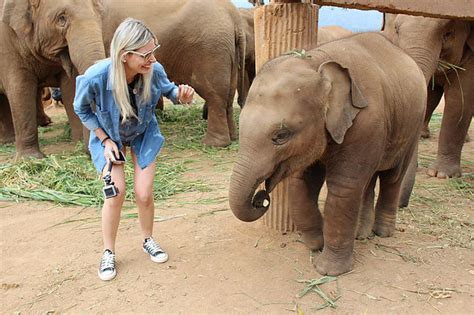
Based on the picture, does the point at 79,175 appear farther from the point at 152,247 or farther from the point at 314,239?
the point at 314,239

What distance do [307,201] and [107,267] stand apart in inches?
49.2

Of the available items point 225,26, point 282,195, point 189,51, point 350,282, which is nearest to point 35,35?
point 189,51

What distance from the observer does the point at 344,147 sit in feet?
8.68

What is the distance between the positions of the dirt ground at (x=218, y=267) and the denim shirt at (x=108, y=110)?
2.23ft

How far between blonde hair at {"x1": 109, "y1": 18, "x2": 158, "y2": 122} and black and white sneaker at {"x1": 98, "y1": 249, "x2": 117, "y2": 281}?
0.84 meters

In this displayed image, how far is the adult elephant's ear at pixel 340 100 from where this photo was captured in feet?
8.23

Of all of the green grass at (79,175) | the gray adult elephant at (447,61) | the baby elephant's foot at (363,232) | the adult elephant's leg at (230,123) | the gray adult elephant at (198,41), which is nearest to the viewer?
the baby elephant's foot at (363,232)

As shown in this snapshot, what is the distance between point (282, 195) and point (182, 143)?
11.1ft

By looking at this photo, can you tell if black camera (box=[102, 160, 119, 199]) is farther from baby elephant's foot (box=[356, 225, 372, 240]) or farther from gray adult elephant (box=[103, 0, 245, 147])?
gray adult elephant (box=[103, 0, 245, 147])

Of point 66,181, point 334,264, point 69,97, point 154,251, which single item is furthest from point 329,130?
point 69,97

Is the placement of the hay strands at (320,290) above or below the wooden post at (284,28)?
below

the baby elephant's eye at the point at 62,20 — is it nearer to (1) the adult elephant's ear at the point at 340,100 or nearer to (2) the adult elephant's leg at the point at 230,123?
(2) the adult elephant's leg at the point at 230,123

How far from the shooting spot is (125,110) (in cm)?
268

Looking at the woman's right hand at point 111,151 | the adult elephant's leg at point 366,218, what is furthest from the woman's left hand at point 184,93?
the adult elephant's leg at point 366,218
